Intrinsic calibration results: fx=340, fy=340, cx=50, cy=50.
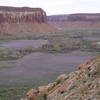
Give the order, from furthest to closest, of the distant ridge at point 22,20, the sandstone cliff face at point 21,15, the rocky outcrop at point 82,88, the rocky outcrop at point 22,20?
the sandstone cliff face at point 21,15, the rocky outcrop at point 22,20, the distant ridge at point 22,20, the rocky outcrop at point 82,88

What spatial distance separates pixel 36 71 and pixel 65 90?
33.4 meters

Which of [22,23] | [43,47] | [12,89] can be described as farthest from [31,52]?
[22,23]

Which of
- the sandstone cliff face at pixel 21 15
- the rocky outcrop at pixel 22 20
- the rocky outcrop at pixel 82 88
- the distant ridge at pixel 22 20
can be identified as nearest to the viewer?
the rocky outcrop at pixel 82 88

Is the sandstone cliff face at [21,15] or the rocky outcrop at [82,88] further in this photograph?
the sandstone cliff face at [21,15]

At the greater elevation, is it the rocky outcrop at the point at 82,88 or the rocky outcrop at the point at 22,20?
the rocky outcrop at the point at 82,88

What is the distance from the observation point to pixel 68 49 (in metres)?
88.9

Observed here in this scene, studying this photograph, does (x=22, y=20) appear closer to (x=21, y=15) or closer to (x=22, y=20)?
(x=22, y=20)

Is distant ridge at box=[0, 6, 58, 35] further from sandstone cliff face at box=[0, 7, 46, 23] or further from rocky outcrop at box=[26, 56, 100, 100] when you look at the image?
rocky outcrop at box=[26, 56, 100, 100]

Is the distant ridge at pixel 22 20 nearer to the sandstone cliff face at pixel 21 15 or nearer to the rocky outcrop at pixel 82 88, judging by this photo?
the sandstone cliff face at pixel 21 15

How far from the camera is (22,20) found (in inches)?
6594

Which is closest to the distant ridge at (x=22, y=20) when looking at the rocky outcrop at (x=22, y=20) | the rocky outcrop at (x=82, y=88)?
the rocky outcrop at (x=22, y=20)

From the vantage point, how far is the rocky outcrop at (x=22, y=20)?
156 m

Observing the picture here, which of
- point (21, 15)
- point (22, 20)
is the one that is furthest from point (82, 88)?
point (22, 20)

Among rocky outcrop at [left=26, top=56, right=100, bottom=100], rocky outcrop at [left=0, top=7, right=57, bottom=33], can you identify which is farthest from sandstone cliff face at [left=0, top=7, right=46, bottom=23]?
rocky outcrop at [left=26, top=56, right=100, bottom=100]
